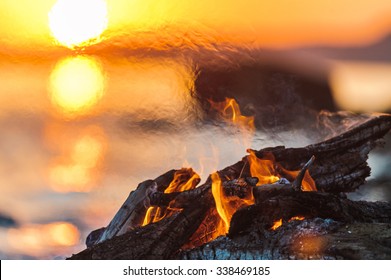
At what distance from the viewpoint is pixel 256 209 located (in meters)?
6.38

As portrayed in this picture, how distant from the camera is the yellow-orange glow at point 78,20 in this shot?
7.41m

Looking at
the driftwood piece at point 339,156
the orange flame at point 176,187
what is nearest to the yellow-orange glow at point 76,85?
the orange flame at point 176,187

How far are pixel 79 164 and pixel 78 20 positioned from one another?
1507 millimetres

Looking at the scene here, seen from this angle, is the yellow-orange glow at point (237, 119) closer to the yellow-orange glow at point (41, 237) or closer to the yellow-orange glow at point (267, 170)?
the yellow-orange glow at point (267, 170)

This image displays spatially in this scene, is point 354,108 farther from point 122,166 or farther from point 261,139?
point 122,166

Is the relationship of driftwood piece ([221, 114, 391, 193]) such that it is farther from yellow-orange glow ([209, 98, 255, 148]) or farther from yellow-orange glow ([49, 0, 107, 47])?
yellow-orange glow ([49, 0, 107, 47])

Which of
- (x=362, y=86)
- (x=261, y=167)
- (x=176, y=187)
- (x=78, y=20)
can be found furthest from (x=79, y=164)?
(x=362, y=86)

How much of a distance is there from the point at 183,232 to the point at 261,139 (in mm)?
1557

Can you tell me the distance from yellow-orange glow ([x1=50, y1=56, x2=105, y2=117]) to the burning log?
3.48ft

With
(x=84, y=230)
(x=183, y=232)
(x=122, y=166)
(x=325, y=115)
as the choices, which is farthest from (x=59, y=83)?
(x=325, y=115)

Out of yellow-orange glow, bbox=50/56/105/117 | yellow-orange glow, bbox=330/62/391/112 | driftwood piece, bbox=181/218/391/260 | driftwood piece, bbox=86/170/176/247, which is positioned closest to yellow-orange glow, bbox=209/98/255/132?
driftwood piece, bbox=86/170/176/247

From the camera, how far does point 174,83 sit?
24.5 ft

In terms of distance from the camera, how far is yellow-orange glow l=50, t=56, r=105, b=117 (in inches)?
293

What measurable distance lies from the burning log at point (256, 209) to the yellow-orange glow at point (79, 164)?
1.66 ft
